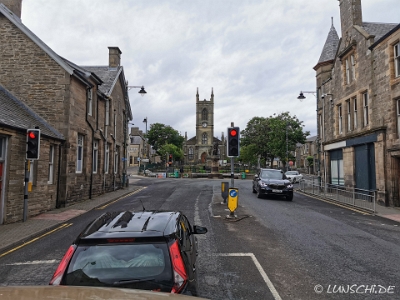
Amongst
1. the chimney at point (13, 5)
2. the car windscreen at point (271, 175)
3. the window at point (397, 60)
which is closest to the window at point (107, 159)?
the chimney at point (13, 5)

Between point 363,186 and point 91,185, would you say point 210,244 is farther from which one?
point 363,186

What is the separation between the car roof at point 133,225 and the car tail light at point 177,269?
21cm

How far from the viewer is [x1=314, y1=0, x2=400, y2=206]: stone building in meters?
14.8

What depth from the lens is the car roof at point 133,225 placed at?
10.6 feet

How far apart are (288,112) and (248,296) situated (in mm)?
50421

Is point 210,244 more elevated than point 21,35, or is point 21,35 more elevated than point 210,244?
point 21,35

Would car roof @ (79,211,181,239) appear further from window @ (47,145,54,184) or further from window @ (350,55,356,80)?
window @ (350,55,356,80)

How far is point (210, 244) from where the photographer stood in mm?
7406

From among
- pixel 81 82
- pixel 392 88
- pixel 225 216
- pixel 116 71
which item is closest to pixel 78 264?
pixel 225 216

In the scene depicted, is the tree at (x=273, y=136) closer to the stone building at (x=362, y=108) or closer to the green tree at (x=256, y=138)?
the green tree at (x=256, y=138)

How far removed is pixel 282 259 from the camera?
6.26 meters

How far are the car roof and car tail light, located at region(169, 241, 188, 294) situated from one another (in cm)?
21

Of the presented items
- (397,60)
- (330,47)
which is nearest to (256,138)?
(330,47)

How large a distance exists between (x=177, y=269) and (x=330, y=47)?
87.9ft
